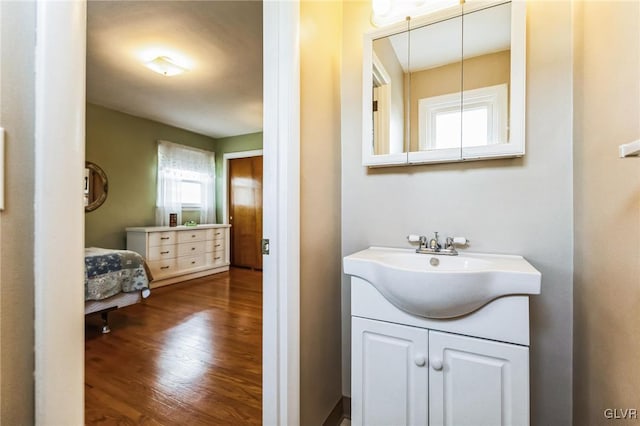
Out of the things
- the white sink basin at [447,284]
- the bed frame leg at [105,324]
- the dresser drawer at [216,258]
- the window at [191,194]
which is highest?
the window at [191,194]

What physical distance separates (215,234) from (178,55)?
9.54ft

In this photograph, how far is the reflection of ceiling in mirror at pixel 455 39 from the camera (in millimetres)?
1235

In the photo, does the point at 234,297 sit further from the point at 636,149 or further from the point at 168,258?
the point at 636,149

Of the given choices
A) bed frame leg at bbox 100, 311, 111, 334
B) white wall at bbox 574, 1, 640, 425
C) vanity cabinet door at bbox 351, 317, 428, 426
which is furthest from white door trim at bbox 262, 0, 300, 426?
bed frame leg at bbox 100, 311, 111, 334

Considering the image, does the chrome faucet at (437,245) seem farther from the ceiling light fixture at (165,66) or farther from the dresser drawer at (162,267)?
the dresser drawer at (162,267)

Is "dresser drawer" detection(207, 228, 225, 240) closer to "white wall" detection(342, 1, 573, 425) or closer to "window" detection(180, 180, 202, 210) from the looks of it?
"window" detection(180, 180, 202, 210)

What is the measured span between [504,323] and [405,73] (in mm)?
1129

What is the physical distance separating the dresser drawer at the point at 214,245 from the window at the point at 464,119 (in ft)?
13.6

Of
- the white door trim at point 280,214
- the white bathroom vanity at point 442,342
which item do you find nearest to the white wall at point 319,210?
the white door trim at point 280,214

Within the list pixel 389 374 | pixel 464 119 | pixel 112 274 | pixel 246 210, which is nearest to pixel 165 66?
pixel 112 274

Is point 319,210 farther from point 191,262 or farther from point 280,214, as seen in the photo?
point 191,262

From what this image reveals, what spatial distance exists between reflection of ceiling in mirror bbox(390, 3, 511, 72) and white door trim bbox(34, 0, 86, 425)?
129 centimetres

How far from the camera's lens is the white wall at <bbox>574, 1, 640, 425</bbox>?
732 millimetres

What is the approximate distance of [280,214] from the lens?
1.09 meters
